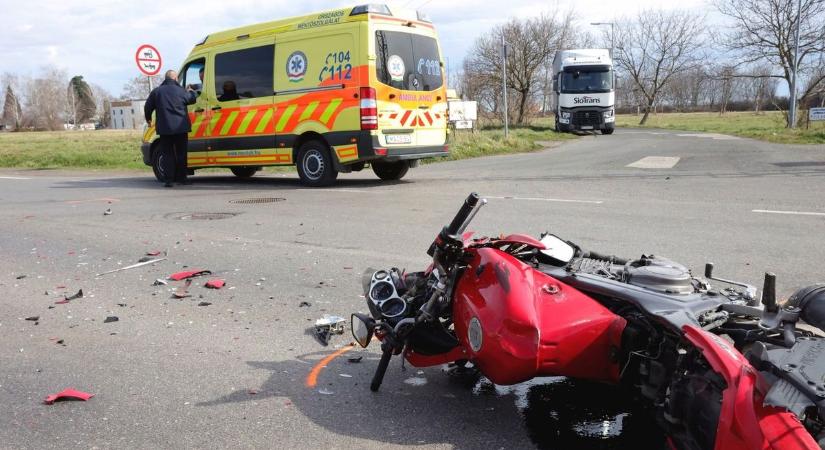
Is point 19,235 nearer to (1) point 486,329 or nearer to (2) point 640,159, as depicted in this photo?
(1) point 486,329

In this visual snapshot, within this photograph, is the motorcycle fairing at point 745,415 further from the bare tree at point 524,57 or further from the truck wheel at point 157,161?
the bare tree at point 524,57

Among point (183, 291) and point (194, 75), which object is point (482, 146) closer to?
point (194, 75)

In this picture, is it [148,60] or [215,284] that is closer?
[215,284]

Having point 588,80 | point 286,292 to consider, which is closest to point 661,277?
point 286,292

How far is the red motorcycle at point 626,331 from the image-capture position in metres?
1.81

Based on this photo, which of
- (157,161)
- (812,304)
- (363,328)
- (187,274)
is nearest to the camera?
(812,304)

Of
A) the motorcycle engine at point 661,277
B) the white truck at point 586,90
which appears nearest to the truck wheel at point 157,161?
the motorcycle engine at point 661,277

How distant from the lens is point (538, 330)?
238 centimetres

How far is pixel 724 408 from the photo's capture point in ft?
6.06

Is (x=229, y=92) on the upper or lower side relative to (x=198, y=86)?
lower

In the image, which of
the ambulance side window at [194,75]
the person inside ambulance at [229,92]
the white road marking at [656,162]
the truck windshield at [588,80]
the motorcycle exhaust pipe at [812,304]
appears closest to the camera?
the motorcycle exhaust pipe at [812,304]

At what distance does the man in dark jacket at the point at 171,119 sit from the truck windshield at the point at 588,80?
2247 centimetres

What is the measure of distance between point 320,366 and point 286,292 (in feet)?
4.95

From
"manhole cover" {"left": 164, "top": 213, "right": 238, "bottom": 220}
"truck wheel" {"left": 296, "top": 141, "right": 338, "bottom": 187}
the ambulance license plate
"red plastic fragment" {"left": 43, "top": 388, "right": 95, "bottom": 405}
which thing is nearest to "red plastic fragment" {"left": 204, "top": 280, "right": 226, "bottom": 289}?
"red plastic fragment" {"left": 43, "top": 388, "right": 95, "bottom": 405}
